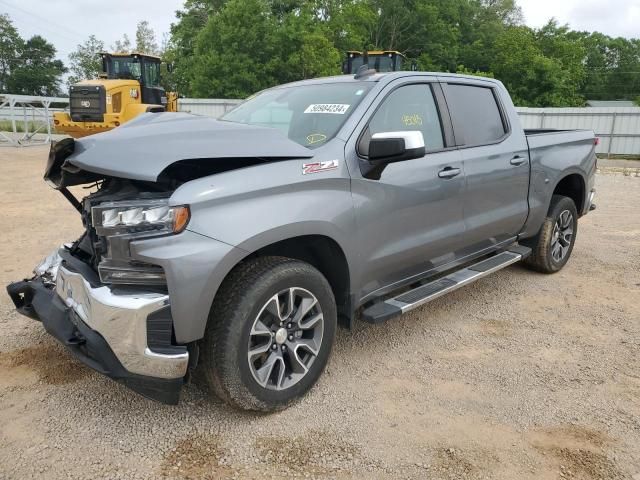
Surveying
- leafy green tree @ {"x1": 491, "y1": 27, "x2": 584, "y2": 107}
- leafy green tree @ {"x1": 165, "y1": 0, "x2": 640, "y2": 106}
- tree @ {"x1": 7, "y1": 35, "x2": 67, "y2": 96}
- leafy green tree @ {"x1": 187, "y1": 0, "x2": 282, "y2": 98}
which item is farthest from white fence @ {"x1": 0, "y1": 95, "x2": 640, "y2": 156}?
tree @ {"x1": 7, "y1": 35, "x2": 67, "y2": 96}

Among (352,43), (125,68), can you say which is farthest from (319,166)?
(352,43)

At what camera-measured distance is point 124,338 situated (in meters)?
2.44

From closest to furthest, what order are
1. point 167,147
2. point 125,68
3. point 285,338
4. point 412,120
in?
point 167,147
point 285,338
point 412,120
point 125,68

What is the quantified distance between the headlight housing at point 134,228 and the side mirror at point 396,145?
46.4 inches

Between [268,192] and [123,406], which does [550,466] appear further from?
[123,406]

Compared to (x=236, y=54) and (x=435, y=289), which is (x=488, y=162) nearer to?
(x=435, y=289)

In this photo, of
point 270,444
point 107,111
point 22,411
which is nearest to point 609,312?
point 270,444

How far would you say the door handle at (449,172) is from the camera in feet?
12.2

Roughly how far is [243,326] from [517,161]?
3.01m

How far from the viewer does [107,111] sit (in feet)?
51.4

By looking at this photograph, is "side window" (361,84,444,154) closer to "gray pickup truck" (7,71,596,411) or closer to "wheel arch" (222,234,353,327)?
"gray pickup truck" (7,71,596,411)

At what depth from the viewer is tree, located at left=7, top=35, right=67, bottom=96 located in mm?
A: 74375

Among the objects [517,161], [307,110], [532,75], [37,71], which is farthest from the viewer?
[37,71]

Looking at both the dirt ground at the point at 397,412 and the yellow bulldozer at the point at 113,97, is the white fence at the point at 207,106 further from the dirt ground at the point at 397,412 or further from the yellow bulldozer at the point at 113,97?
the dirt ground at the point at 397,412
